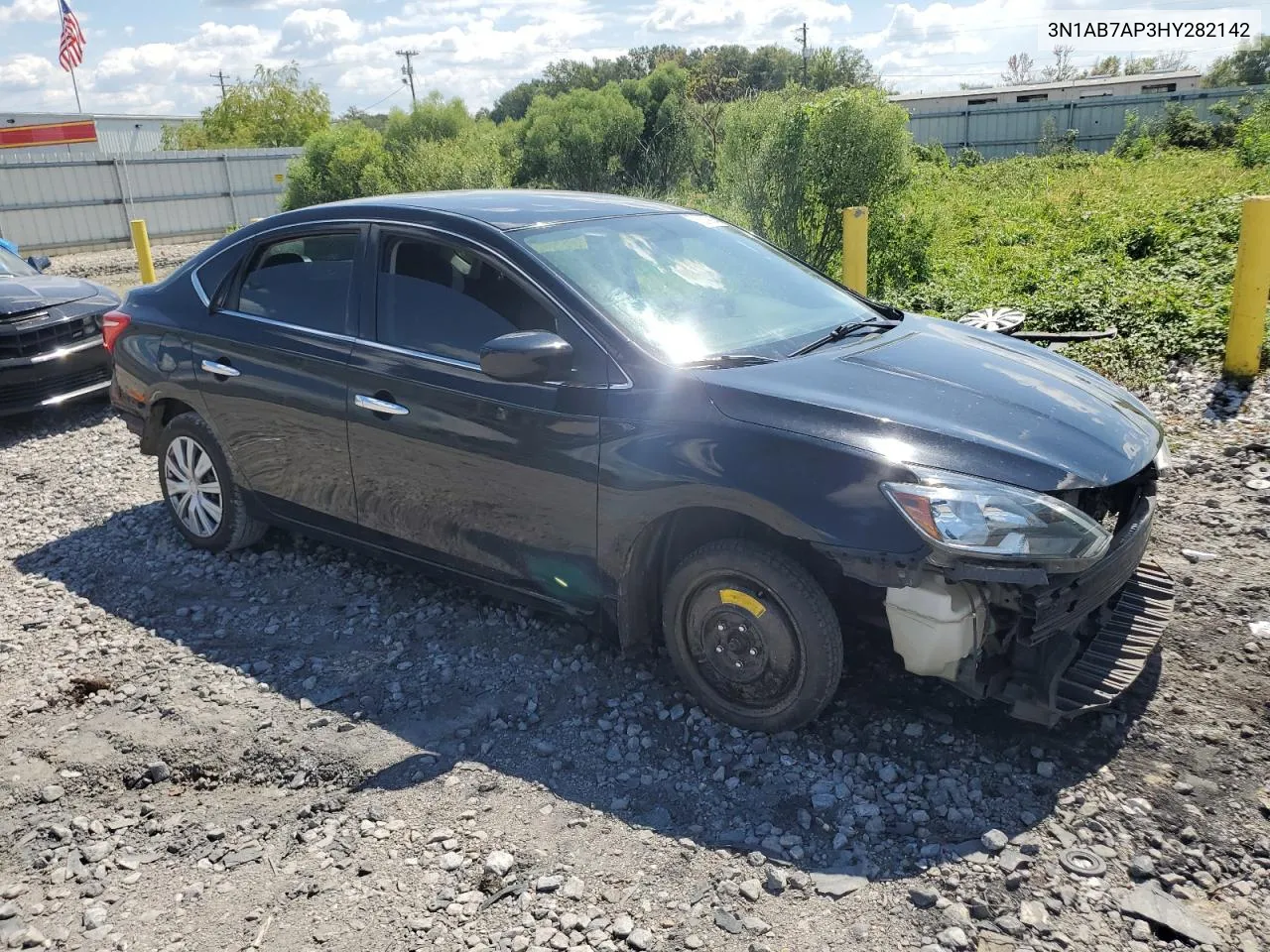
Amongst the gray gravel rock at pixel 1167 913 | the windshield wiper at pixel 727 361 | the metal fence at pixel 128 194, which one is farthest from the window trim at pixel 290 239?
the metal fence at pixel 128 194

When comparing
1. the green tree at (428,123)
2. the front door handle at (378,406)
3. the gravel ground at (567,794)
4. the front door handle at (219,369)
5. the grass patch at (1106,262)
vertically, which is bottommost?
the gravel ground at (567,794)

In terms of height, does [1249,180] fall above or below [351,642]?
above

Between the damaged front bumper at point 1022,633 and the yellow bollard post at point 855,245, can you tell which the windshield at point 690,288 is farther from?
the yellow bollard post at point 855,245

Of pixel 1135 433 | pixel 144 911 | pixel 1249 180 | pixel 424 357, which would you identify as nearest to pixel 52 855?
pixel 144 911

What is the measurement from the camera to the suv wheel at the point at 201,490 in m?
5.09

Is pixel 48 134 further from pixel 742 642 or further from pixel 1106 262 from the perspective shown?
pixel 742 642

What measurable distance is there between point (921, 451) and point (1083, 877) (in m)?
1.28

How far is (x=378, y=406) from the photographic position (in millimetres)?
4156

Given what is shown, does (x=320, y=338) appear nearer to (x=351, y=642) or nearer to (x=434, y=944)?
(x=351, y=642)

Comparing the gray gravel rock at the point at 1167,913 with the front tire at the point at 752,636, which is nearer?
the gray gravel rock at the point at 1167,913

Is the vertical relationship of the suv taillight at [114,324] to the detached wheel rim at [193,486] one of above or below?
above

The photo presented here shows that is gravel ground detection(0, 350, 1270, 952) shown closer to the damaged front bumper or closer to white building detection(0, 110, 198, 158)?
the damaged front bumper

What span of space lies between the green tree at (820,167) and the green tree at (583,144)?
9719mm

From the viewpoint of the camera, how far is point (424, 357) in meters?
4.04
